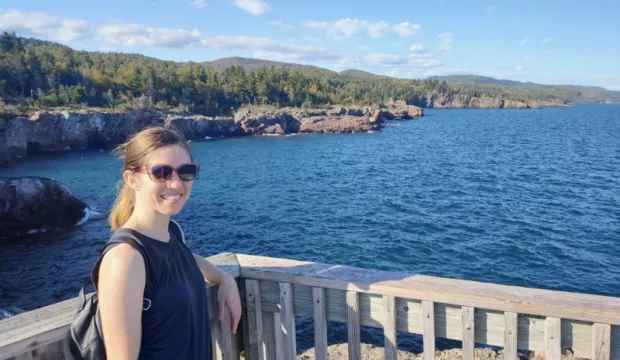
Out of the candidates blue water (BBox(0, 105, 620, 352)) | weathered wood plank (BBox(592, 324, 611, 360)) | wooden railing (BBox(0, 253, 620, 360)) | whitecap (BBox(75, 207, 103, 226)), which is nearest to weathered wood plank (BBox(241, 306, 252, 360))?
wooden railing (BBox(0, 253, 620, 360))

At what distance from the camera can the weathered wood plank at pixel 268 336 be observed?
10.3ft

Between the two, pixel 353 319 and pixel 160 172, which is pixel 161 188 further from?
pixel 353 319

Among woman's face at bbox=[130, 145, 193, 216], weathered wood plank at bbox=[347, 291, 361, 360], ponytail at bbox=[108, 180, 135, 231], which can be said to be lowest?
weathered wood plank at bbox=[347, 291, 361, 360]

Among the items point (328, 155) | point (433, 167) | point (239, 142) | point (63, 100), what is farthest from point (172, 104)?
point (433, 167)

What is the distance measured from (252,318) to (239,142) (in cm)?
6562

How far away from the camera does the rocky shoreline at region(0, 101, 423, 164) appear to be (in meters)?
53.2

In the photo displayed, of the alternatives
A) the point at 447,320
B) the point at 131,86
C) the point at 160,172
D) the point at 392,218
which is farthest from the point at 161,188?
the point at 131,86

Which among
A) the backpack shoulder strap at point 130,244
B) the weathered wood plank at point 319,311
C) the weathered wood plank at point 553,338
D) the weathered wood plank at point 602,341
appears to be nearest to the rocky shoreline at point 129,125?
the weathered wood plank at point 319,311

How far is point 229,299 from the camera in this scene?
2.78 m

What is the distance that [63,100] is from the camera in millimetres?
71938

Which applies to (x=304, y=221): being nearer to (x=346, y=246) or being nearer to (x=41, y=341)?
(x=346, y=246)

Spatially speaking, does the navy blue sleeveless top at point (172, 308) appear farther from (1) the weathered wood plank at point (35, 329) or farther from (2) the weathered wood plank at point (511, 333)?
(2) the weathered wood plank at point (511, 333)

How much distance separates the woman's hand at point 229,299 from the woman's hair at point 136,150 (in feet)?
2.46

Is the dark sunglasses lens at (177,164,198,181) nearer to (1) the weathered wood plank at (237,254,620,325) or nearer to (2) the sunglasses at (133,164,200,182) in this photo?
(2) the sunglasses at (133,164,200,182)
